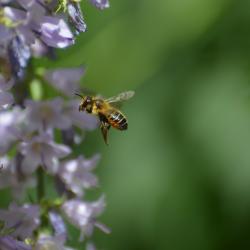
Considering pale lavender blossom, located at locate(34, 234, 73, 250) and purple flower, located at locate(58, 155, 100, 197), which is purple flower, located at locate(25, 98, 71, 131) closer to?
purple flower, located at locate(58, 155, 100, 197)

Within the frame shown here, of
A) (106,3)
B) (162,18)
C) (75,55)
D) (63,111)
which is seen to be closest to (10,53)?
(106,3)

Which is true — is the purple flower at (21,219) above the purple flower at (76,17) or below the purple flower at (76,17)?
below

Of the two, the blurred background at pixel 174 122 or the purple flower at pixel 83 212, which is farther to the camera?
the blurred background at pixel 174 122

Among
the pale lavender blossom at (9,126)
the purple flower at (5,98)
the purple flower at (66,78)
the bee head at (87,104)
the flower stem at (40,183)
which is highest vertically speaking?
the purple flower at (5,98)

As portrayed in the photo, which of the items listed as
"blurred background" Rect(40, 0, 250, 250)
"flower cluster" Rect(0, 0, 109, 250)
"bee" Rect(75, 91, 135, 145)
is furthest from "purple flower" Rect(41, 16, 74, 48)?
"blurred background" Rect(40, 0, 250, 250)

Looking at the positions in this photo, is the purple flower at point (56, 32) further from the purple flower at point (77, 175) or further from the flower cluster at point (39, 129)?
the purple flower at point (77, 175)

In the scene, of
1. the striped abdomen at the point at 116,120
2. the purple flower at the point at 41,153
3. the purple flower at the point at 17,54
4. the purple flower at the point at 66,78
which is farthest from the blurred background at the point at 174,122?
the purple flower at the point at 17,54

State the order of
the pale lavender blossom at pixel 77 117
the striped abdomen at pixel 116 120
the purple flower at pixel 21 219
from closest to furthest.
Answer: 1. the purple flower at pixel 21 219
2. the striped abdomen at pixel 116 120
3. the pale lavender blossom at pixel 77 117

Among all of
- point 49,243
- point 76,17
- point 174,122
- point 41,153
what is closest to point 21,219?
point 49,243
